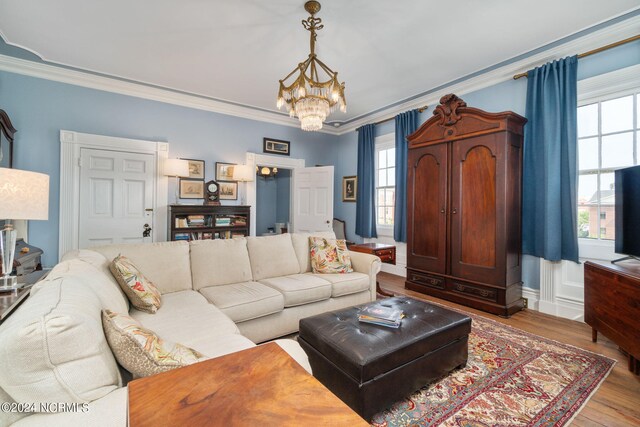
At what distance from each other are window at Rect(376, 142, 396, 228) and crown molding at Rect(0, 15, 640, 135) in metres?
0.59

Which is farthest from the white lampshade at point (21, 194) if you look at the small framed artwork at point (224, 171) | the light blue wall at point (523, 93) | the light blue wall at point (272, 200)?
the light blue wall at point (272, 200)

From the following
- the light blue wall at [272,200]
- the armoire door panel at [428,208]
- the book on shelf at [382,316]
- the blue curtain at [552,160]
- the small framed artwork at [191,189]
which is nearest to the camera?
the book on shelf at [382,316]

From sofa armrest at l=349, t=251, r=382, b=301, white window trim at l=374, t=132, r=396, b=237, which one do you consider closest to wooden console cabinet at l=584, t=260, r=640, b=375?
sofa armrest at l=349, t=251, r=382, b=301

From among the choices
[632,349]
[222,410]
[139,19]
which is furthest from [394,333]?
[139,19]

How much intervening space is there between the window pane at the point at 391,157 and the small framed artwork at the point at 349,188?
0.76 meters

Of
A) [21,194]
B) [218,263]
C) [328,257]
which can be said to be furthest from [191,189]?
[21,194]

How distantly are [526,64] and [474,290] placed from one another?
103 inches

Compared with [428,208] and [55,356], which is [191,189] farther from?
[55,356]

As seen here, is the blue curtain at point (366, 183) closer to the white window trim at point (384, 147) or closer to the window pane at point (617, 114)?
the white window trim at point (384, 147)

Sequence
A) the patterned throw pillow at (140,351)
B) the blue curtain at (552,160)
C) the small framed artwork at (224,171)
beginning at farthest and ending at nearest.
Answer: the small framed artwork at (224,171) < the blue curtain at (552,160) < the patterned throw pillow at (140,351)

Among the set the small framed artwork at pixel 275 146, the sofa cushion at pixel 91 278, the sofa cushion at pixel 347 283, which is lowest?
the sofa cushion at pixel 347 283

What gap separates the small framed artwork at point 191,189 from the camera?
4387mm

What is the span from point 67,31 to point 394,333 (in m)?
4.00

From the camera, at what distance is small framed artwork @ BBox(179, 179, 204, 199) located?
14.4ft
